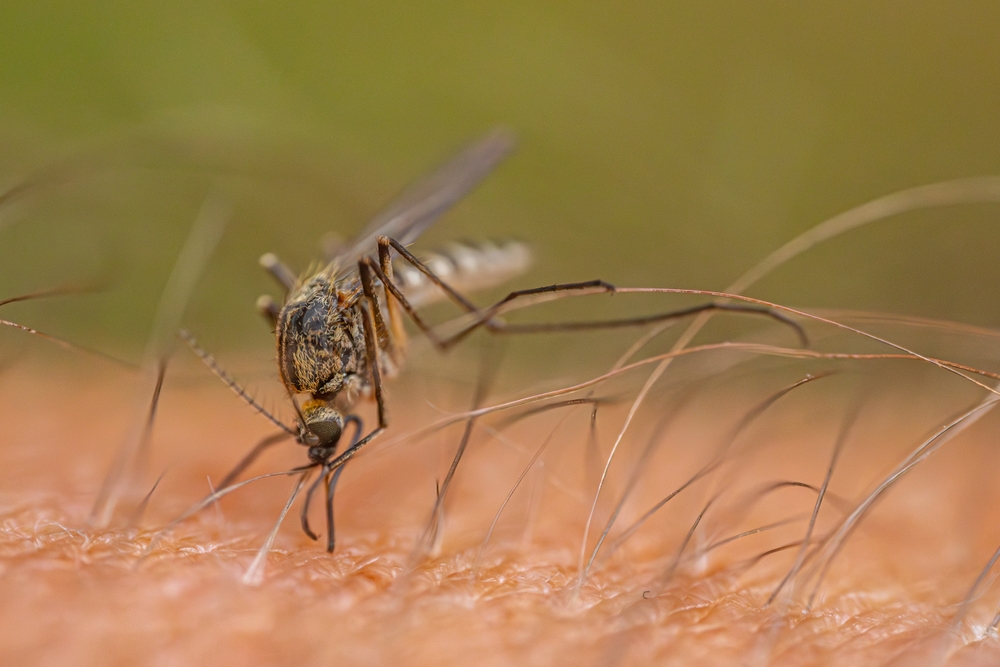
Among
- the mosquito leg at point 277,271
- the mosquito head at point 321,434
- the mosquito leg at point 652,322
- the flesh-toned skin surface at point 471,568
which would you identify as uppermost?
the mosquito leg at point 277,271

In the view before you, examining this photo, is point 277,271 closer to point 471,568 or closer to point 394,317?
point 394,317

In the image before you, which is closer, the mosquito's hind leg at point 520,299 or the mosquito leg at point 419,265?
the mosquito's hind leg at point 520,299

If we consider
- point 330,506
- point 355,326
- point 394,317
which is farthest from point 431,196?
point 330,506

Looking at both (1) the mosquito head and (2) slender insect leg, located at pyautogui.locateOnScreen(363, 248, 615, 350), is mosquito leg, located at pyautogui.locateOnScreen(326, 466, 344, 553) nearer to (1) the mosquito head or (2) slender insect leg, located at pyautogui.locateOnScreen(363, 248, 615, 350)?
(1) the mosquito head

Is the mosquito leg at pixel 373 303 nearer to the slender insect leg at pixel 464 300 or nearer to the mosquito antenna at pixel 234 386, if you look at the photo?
the slender insect leg at pixel 464 300

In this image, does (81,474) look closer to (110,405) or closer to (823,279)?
(110,405)

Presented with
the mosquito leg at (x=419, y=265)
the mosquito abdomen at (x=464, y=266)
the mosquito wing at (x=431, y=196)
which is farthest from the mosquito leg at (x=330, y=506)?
the mosquito abdomen at (x=464, y=266)
